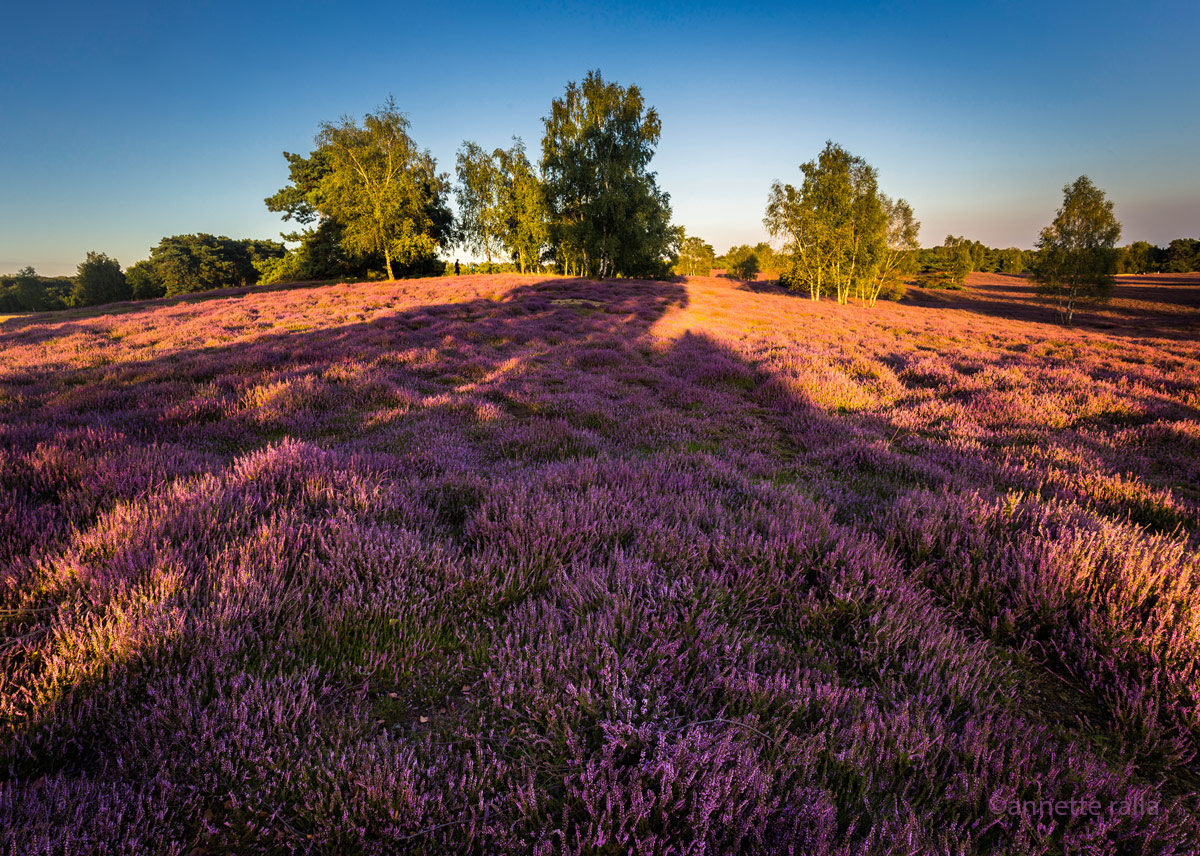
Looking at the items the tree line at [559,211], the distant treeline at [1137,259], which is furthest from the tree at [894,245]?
the distant treeline at [1137,259]

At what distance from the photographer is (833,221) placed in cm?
4091

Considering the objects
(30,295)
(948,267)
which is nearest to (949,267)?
(948,267)

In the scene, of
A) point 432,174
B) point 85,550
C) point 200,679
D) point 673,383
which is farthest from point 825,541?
point 432,174

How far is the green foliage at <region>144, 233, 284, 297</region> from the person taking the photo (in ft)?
191

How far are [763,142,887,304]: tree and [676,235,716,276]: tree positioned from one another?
178 feet

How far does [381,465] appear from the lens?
151 inches

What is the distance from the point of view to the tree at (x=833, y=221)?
40219mm

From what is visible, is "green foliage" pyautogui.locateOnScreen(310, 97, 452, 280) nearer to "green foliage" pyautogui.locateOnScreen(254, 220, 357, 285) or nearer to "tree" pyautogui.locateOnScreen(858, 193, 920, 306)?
"green foliage" pyautogui.locateOnScreen(254, 220, 357, 285)

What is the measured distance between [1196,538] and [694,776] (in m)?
4.47

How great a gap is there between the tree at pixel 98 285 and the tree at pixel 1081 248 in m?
104

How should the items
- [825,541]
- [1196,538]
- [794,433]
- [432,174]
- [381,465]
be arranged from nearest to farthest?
[825,541]
[1196,538]
[381,465]
[794,433]
[432,174]

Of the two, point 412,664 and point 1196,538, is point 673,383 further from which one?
point 412,664

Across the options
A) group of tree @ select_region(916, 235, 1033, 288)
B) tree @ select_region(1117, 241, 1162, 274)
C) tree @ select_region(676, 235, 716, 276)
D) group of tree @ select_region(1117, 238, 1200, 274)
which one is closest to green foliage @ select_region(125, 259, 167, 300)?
tree @ select_region(676, 235, 716, 276)

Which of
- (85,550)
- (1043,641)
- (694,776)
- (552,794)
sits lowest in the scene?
(1043,641)
